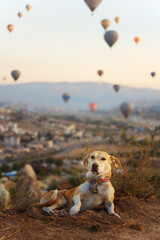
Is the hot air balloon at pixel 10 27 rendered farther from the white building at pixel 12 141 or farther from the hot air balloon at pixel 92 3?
the white building at pixel 12 141

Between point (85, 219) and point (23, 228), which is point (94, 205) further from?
point (23, 228)

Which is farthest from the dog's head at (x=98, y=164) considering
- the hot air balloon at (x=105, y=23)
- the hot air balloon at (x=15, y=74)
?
the hot air balloon at (x=15, y=74)

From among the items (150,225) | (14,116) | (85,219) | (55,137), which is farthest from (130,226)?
(14,116)

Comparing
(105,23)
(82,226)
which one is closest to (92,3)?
(105,23)

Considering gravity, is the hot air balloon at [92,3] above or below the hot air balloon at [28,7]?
below

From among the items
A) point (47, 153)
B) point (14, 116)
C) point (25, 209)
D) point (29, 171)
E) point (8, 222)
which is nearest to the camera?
point (8, 222)

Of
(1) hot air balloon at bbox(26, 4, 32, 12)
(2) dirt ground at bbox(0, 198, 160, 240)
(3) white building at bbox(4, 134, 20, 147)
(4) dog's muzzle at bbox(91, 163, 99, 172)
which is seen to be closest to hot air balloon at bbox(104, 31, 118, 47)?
(1) hot air balloon at bbox(26, 4, 32, 12)

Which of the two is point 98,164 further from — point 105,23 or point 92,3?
point 105,23
